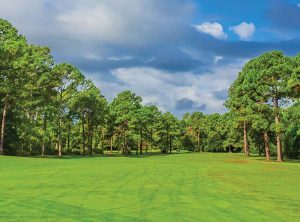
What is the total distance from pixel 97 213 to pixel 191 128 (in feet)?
434

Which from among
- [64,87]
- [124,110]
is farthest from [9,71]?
[124,110]

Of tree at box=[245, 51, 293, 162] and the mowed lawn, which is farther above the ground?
tree at box=[245, 51, 293, 162]

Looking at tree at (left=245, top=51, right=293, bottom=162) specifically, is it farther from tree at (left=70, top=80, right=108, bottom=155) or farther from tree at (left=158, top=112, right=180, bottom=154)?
tree at (left=158, top=112, right=180, bottom=154)

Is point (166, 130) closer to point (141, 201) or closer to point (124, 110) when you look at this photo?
point (124, 110)

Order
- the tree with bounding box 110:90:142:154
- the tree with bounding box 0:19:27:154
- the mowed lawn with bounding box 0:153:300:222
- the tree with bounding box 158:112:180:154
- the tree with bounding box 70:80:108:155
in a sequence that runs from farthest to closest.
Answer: the tree with bounding box 158:112:180:154, the tree with bounding box 110:90:142:154, the tree with bounding box 70:80:108:155, the tree with bounding box 0:19:27:154, the mowed lawn with bounding box 0:153:300:222

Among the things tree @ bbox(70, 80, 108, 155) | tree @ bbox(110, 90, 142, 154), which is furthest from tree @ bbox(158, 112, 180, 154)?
tree @ bbox(70, 80, 108, 155)

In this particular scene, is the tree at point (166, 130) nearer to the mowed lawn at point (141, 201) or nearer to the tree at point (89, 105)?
the tree at point (89, 105)

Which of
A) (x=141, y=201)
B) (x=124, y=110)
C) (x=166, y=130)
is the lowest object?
(x=141, y=201)

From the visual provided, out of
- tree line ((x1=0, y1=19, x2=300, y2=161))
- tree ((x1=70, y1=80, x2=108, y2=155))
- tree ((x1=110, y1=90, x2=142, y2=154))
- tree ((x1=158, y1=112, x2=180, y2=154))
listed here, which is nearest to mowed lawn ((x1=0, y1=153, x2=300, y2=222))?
tree line ((x1=0, y1=19, x2=300, y2=161))

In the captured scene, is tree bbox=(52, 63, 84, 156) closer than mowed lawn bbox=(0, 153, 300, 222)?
No

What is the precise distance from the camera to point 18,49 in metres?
56.4

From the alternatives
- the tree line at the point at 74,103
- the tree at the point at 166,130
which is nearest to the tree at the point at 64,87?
the tree line at the point at 74,103

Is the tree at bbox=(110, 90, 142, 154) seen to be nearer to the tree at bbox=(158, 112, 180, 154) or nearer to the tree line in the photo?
the tree line

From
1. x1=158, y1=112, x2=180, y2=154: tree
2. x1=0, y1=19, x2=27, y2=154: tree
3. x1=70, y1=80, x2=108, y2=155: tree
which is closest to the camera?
x1=0, y1=19, x2=27, y2=154: tree
